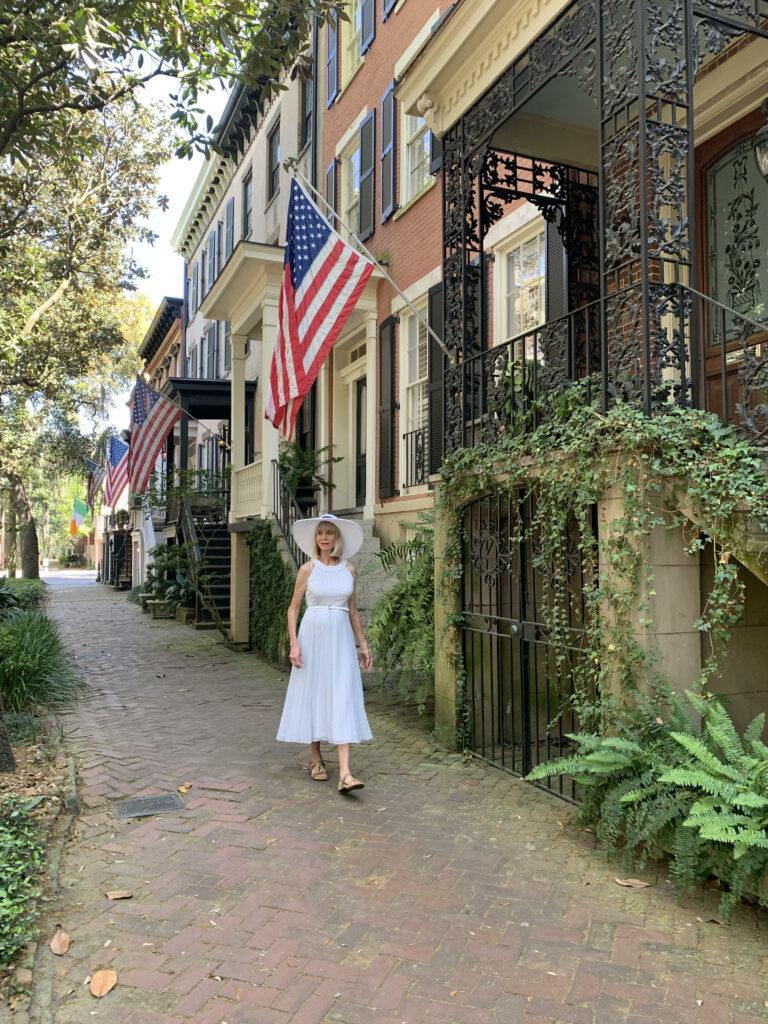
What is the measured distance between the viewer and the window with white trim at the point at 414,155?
10438 mm

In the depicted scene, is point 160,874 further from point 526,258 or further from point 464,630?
point 526,258

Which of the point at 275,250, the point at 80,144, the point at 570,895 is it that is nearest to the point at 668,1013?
the point at 570,895

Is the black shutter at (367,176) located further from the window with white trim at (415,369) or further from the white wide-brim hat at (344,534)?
the white wide-brim hat at (344,534)

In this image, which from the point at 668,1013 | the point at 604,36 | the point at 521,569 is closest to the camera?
the point at 668,1013

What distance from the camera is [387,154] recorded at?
11320mm

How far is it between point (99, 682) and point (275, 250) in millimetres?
6388

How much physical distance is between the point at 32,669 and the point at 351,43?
11107 mm

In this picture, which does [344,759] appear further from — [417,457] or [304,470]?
[304,470]

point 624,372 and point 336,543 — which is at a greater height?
point 624,372

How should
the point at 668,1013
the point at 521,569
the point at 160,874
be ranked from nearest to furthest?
the point at 668,1013 < the point at 160,874 < the point at 521,569

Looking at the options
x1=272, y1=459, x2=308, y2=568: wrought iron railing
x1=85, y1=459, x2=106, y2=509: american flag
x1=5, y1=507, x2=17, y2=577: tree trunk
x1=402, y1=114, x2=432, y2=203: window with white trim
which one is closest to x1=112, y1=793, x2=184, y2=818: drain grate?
x1=272, y1=459, x2=308, y2=568: wrought iron railing

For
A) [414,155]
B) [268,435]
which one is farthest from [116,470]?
[414,155]

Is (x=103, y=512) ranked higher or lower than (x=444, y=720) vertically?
higher

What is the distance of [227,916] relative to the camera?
346cm
